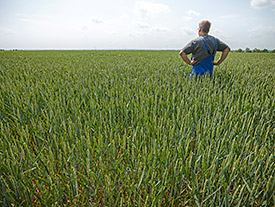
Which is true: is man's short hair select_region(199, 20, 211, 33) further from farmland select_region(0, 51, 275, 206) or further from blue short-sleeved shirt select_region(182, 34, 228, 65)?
farmland select_region(0, 51, 275, 206)

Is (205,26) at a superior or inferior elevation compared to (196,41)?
superior

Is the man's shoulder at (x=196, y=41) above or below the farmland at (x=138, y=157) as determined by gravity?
above

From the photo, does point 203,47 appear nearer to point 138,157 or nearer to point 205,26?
point 205,26

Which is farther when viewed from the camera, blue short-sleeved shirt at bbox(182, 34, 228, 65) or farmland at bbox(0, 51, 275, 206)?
blue short-sleeved shirt at bbox(182, 34, 228, 65)

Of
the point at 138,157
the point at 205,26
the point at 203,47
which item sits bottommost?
the point at 138,157

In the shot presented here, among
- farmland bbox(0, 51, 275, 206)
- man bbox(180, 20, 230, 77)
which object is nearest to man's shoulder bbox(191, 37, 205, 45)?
man bbox(180, 20, 230, 77)

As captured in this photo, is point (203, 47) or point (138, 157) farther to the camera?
point (203, 47)

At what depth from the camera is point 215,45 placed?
3537mm

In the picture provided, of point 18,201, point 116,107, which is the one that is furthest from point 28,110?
point 18,201

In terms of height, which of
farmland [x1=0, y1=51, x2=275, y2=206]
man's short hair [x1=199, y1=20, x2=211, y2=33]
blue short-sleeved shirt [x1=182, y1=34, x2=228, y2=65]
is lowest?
farmland [x1=0, y1=51, x2=275, y2=206]

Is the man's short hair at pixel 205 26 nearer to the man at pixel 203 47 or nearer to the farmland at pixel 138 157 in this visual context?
the man at pixel 203 47

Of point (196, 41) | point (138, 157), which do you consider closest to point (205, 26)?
point (196, 41)

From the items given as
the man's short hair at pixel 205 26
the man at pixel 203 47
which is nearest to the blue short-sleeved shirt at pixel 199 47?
the man at pixel 203 47

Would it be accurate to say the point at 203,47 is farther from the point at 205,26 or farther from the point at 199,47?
the point at 205,26
